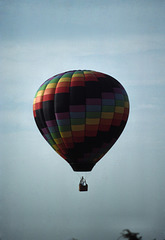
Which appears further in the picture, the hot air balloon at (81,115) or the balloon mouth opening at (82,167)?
the balloon mouth opening at (82,167)

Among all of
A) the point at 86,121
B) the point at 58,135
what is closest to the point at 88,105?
the point at 86,121

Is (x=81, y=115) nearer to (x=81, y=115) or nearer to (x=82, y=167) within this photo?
(x=81, y=115)

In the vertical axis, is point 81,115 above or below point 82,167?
above

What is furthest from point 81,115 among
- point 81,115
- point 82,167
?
point 82,167

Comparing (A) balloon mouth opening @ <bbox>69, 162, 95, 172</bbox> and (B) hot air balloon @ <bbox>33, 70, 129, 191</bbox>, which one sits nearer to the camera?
(B) hot air balloon @ <bbox>33, 70, 129, 191</bbox>

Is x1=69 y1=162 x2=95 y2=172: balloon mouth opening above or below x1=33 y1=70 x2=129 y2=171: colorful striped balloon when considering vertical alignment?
below

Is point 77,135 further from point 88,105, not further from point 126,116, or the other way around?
point 126,116

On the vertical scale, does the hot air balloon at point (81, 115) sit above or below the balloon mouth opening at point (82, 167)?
above
